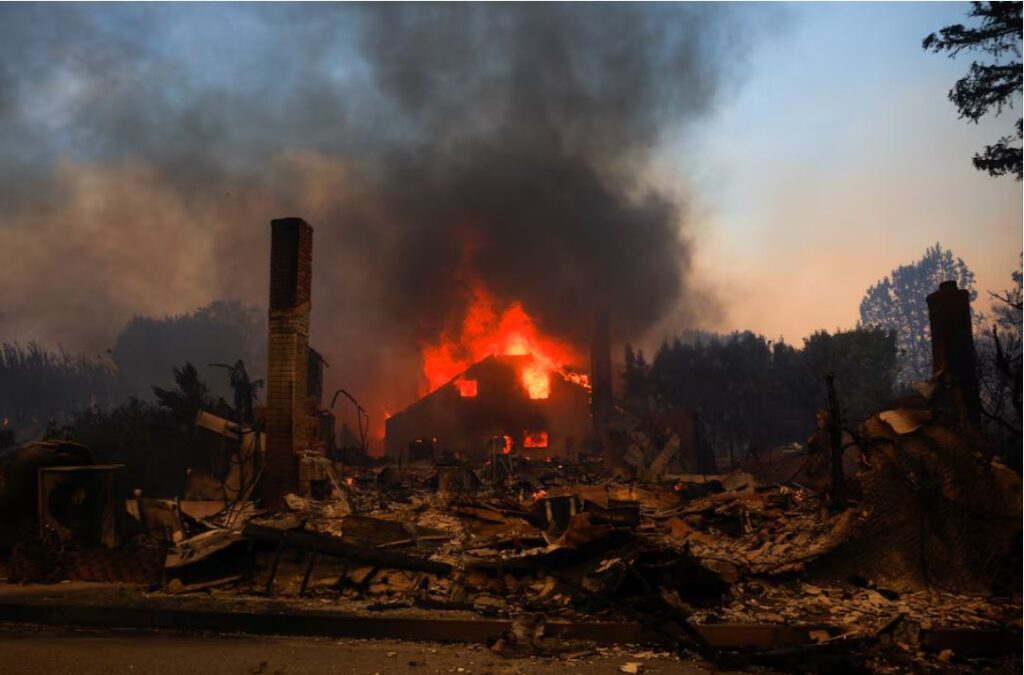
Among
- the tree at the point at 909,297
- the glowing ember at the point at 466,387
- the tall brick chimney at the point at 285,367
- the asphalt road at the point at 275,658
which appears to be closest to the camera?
the asphalt road at the point at 275,658

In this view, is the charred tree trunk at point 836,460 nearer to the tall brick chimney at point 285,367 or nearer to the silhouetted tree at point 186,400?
the tall brick chimney at point 285,367

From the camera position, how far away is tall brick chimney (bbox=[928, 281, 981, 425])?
620 inches

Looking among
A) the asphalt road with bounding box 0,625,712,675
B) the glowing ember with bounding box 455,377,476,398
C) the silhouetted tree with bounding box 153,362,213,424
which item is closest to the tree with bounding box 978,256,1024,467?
the asphalt road with bounding box 0,625,712,675

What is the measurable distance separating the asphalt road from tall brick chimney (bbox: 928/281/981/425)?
1356 cm

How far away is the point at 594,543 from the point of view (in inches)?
316

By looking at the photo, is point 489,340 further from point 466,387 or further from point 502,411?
point 502,411

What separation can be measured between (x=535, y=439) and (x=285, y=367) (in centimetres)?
3094

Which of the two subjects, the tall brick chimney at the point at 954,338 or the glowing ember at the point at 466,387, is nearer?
the tall brick chimney at the point at 954,338

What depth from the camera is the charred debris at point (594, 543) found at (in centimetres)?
666

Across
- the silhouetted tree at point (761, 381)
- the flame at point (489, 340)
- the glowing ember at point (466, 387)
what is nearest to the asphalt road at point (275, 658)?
the silhouetted tree at point (761, 381)

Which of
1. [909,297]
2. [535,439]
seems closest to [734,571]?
[535,439]

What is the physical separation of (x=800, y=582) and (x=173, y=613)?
7308mm

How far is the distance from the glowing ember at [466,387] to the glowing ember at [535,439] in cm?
455

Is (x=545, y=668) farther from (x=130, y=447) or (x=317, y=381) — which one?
(x=317, y=381)
